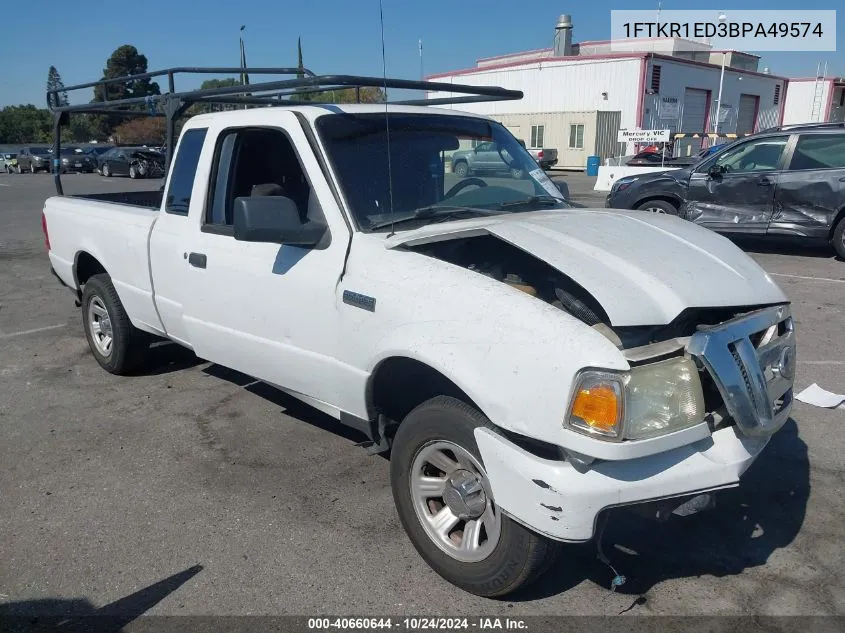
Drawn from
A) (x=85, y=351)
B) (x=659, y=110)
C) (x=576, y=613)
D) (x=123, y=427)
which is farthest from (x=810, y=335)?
(x=659, y=110)

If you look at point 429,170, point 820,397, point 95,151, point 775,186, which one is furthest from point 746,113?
point 429,170

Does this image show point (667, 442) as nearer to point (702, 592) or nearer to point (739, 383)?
point (739, 383)

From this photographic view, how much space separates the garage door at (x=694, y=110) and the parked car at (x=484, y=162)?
38781 mm

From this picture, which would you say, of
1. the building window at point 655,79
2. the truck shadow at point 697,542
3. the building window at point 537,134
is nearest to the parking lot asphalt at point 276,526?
the truck shadow at point 697,542

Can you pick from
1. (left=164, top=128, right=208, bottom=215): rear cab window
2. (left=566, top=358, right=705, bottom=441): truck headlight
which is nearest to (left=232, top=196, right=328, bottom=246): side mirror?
Result: (left=164, top=128, right=208, bottom=215): rear cab window

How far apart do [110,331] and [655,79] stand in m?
35.4

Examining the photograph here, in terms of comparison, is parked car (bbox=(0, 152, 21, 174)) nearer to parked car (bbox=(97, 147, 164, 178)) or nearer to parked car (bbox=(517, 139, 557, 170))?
parked car (bbox=(97, 147, 164, 178))

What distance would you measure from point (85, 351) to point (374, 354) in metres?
4.42

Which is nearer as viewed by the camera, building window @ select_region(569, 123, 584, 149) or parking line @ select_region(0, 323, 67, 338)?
parking line @ select_region(0, 323, 67, 338)

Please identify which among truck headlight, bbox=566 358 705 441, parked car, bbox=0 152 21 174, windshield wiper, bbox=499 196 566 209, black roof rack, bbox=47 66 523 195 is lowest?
parked car, bbox=0 152 21 174

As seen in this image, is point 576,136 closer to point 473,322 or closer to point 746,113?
point 746,113

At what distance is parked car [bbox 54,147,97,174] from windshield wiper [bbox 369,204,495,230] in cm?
3627

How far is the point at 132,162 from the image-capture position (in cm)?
3141

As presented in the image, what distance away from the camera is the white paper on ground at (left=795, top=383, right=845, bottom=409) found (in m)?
4.90
